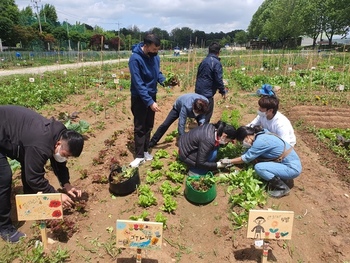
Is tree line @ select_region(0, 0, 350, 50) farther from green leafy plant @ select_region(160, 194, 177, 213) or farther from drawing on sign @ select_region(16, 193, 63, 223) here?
drawing on sign @ select_region(16, 193, 63, 223)

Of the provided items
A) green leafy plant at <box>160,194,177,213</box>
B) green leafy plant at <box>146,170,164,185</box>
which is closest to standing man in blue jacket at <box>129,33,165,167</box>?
green leafy plant at <box>146,170,164,185</box>

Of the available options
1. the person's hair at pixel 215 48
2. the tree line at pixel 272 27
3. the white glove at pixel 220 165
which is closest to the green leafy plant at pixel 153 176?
the white glove at pixel 220 165

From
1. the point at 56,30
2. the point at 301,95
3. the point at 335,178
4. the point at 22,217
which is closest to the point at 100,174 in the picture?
the point at 22,217

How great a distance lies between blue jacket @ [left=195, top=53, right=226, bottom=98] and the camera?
531 cm

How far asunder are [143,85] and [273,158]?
2133 mm

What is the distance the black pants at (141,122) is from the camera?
4.22 m

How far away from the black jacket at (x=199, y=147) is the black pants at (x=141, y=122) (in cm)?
69

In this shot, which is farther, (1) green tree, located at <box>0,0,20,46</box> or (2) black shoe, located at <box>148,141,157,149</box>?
(1) green tree, located at <box>0,0,20,46</box>

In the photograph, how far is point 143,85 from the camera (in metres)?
4.03

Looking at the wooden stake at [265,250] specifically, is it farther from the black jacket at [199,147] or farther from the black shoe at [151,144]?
the black shoe at [151,144]

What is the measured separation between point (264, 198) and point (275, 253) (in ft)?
2.42

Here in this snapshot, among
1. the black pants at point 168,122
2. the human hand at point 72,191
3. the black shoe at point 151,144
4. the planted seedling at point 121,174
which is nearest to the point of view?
the human hand at point 72,191

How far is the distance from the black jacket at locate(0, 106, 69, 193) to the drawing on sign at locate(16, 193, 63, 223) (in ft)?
0.51

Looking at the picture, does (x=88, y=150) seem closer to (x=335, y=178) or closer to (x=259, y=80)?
(x=335, y=178)
